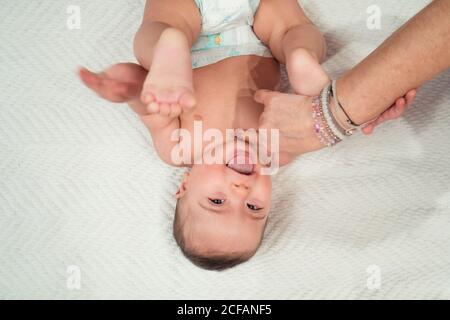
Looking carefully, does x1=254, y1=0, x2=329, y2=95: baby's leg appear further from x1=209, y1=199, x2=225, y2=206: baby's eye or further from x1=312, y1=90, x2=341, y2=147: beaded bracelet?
x1=209, y1=199, x2=225, y2=206: baby's eye

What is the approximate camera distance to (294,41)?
3.50 ft

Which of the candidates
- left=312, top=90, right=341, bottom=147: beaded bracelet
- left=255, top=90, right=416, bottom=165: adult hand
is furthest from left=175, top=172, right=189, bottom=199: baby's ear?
left=312, top=90, right=341, bottom=147: beaded bracelet

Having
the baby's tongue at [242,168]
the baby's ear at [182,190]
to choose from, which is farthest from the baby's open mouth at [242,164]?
the baby's ear at [182,190]

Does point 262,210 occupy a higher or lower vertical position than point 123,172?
lower

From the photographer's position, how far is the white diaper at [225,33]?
1096 millimetres

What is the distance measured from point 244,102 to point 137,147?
1.01ft

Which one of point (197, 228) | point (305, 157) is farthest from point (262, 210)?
point (305, 157)

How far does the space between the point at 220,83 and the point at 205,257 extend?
1.32 feet

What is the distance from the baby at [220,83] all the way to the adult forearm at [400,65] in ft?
0.41

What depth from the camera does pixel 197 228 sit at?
99 cm

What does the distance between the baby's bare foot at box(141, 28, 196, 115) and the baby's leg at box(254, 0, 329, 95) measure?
0.26 meters

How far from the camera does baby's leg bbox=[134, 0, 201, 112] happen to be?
0.79 m
